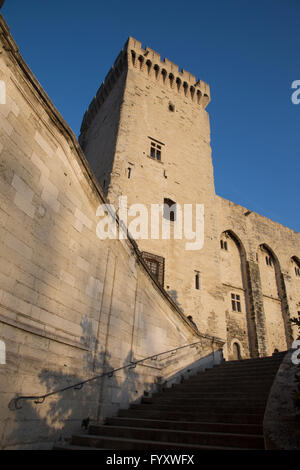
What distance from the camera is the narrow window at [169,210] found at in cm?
1602

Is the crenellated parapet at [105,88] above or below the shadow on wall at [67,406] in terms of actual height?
above

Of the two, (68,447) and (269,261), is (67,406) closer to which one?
(68,447)

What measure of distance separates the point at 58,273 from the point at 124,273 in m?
2.47

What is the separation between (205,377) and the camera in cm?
864

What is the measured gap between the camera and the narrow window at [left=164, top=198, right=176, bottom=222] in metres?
16.0

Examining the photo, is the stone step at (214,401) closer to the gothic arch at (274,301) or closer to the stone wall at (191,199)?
the stone wall at (191,199)

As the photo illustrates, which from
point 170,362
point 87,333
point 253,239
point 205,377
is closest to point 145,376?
point 170,362

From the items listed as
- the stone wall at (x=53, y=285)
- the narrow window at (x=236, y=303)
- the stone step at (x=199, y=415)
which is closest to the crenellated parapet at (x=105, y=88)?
the narrow window at (x=236, y=303)

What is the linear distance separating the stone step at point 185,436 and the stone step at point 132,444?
0.16m

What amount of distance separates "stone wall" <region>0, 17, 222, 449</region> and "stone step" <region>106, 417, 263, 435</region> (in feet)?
1.98

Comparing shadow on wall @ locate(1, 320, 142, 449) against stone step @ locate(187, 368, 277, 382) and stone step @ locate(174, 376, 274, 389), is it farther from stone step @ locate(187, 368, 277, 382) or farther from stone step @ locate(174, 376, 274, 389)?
stone step @ locate(187, 368, 277, 382)

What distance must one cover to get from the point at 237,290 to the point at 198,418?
47.5 feet

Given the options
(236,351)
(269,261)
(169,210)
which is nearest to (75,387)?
(169,210)

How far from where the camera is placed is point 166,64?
66.5 feet
